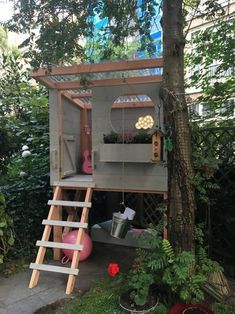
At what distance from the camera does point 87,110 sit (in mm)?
5543

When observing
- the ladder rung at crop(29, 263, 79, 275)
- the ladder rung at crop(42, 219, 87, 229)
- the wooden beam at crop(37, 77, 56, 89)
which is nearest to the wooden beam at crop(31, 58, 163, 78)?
the wooden beam at crop(37, 77, 56, 89)

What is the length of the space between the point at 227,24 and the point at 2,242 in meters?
4.29

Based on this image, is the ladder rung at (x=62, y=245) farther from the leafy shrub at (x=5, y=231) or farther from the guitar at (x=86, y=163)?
the guitar at (x=86, y=163)

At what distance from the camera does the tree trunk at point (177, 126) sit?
311 cm

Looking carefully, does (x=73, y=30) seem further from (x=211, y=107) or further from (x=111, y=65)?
(x=211, y=107)

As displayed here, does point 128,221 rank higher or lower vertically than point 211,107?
lower

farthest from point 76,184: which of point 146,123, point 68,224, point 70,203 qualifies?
point 146,123

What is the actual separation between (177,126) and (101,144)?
1253 millimetres

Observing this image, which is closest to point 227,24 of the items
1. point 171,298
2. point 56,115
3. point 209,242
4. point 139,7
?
point 139,7

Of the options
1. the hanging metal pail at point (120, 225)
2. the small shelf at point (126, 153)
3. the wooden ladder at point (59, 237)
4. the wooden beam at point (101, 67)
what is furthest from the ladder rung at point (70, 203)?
the wooden beam at point (101, 67)

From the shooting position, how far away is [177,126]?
3121mm

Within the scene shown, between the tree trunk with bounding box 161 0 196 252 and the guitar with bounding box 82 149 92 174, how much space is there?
2250 mm

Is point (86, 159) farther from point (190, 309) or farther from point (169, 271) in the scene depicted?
point (190, 309)

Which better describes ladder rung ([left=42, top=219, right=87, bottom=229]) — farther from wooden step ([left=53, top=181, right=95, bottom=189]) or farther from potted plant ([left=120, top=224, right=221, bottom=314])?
potted plant ([left=120, top=224, right=221, bottom=314])
